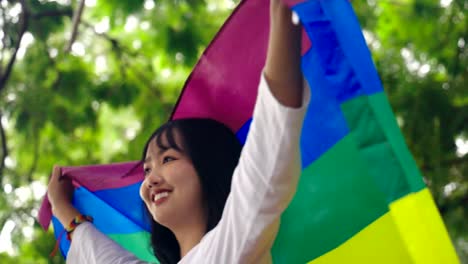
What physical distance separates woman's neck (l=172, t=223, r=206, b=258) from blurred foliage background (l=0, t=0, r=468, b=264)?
2.38 meters

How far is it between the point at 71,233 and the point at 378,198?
1060 mm

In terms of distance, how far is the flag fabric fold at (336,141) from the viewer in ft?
4.43

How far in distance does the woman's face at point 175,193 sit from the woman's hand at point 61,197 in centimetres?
56

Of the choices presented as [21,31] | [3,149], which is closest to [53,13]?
[21,31]

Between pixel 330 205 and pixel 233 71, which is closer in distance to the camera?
pixel 330 205

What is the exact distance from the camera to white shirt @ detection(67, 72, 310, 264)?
139 cm

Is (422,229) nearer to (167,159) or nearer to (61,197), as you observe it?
(167,159)

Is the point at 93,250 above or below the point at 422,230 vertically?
below

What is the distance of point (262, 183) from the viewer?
142 centimetres

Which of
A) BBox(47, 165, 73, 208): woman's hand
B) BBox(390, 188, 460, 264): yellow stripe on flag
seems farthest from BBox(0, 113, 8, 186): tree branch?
BBox(390, 188, 460, 264): yellow stripe on flag

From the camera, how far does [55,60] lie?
484cm

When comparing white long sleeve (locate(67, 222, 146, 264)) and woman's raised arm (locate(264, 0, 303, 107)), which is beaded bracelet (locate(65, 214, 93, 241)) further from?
woman's raised arm (locate(264, 0, 303, 107))

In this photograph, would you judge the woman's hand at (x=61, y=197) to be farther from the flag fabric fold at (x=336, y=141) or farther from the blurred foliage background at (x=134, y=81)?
the blurred foliage background at (x=134, y=81)

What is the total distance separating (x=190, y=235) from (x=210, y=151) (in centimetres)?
19
